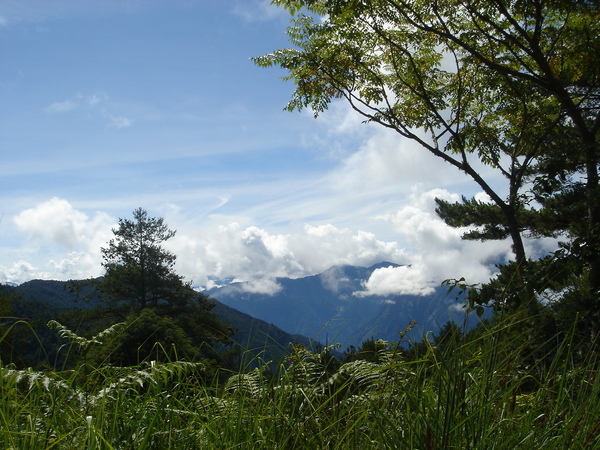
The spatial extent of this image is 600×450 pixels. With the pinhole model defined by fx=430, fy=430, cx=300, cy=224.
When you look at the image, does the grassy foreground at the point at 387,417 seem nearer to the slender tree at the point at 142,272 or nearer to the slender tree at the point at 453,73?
the slender tree at the point at 453,73

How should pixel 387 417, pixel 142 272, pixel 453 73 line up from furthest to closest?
pixel 142 272, pixel 453 73, pixel 387 417

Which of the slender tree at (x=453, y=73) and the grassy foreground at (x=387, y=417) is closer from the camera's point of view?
the grassy foreground at (x=387, y=417)

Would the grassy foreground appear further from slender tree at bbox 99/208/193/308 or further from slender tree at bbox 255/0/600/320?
slender tree at bbox 99/208/193/308

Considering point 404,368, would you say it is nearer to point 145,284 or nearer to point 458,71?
point 458,71

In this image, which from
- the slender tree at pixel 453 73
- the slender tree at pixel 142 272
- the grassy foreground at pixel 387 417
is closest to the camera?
the grassy foreground at pixel 387 417

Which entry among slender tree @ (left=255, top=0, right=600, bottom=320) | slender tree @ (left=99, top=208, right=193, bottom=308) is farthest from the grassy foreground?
slender tree @ (left=99, top=208, right=193, bottom=308)

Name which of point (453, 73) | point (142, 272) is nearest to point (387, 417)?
point (453, 73)

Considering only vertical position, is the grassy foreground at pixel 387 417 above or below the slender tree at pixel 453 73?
below

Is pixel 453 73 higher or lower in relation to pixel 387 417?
higher

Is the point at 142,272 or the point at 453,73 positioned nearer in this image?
the point at 453,73

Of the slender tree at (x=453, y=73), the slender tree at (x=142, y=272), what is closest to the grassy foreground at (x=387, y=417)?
the slender tree at (x=453, y=73)

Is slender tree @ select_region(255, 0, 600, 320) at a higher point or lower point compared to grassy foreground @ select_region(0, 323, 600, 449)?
higher

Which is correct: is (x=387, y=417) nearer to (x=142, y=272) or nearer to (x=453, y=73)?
(x=453, y=73)

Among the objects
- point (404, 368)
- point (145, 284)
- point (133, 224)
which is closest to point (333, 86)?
point (404, 368)
